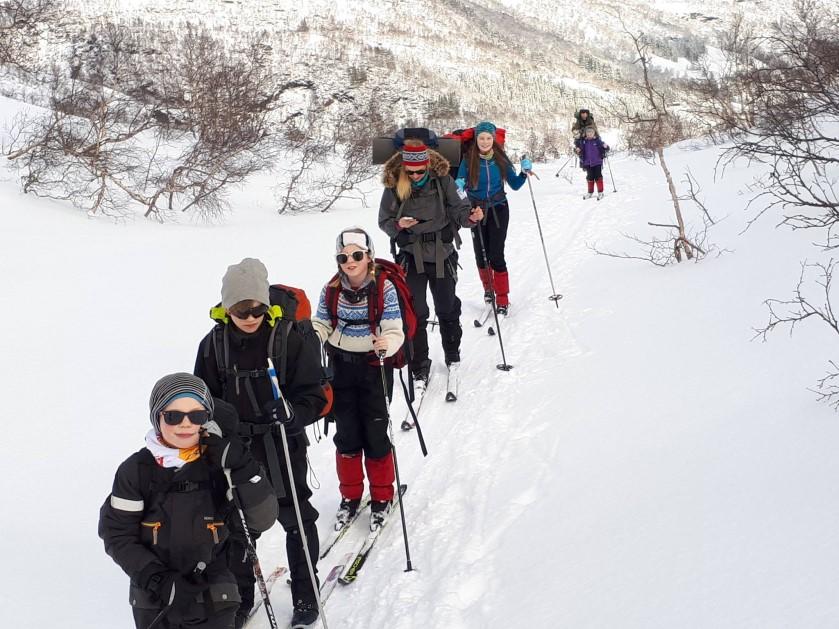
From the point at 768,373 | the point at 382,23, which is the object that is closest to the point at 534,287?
the point at 768,373

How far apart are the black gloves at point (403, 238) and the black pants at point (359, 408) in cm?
191

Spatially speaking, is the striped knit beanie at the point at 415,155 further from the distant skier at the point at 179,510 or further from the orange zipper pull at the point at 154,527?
the orange zipper pull at the point at 154,527

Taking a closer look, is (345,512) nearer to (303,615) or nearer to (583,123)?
(303,615)

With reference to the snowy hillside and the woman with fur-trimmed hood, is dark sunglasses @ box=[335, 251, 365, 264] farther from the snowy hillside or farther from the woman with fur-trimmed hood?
the snowy hillside

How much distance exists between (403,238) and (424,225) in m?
0.25

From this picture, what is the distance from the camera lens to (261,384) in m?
3.21

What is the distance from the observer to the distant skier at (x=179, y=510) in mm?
2506

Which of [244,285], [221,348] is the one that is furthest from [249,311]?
[221,348]

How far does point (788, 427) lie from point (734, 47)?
16.6ft

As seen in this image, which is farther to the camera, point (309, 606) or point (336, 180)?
point (336, 180)

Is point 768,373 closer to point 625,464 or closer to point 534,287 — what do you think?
point 625,464

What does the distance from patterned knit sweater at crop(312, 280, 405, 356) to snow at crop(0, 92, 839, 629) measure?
3.82 feet

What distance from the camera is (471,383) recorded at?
6.17 metres

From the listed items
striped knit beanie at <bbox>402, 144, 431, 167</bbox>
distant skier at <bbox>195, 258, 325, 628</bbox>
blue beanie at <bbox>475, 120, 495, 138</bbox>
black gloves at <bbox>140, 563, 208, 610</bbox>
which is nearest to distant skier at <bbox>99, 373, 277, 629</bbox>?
black gloves at <bbox>140, 563, 208, 610</bbox>
